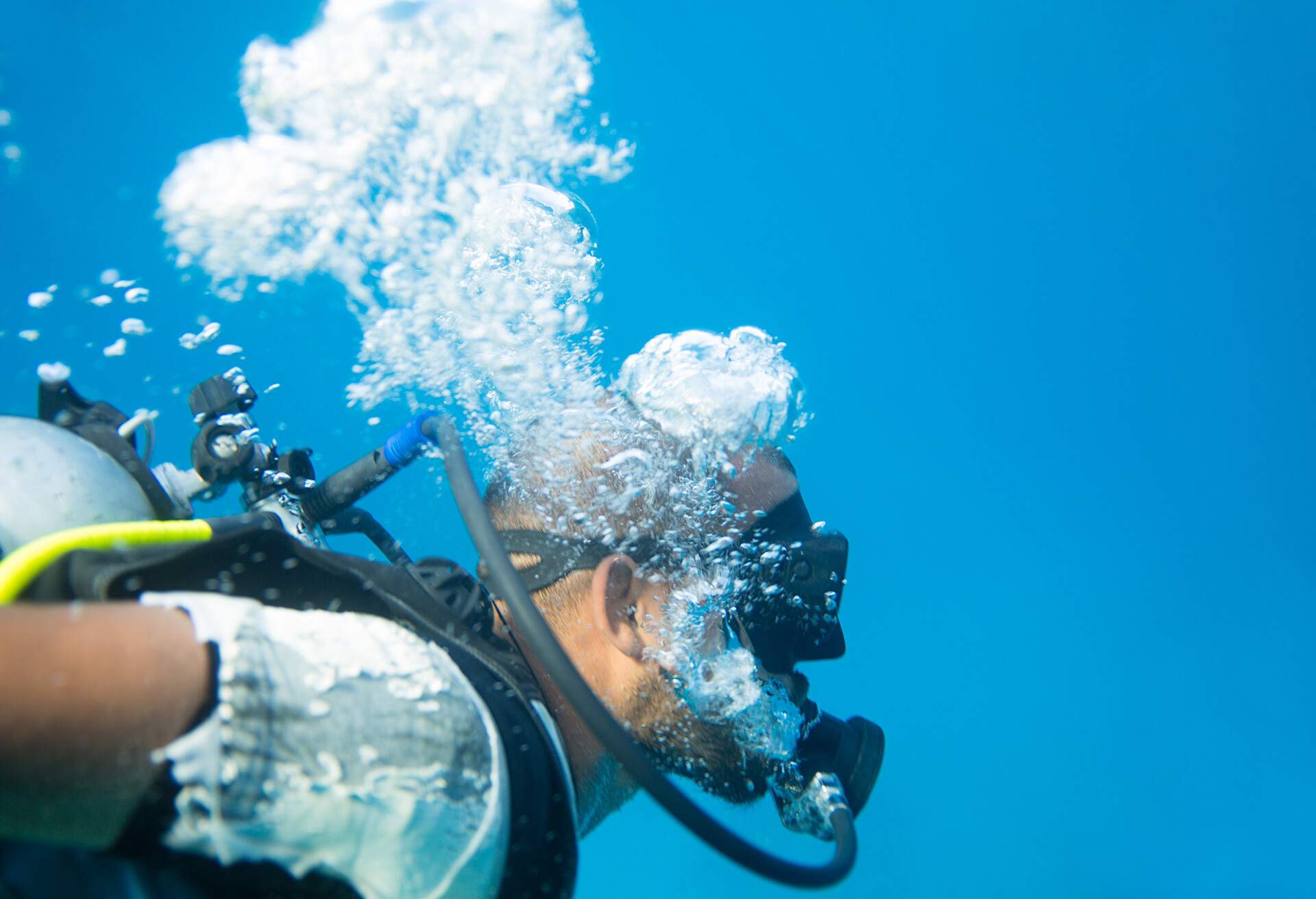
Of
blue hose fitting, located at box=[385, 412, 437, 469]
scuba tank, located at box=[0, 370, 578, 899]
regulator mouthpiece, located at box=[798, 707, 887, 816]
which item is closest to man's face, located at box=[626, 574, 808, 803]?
regulator mouthpiece, located at box=[798, 707, 887, 816]

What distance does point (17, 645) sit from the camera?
2.09 feet

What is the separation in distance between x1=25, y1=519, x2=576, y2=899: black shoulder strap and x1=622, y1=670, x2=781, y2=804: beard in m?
0.53

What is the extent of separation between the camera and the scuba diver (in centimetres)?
69

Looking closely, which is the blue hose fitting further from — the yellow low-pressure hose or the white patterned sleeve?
the white patterned sleeve

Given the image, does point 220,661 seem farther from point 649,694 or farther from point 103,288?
point 103,288

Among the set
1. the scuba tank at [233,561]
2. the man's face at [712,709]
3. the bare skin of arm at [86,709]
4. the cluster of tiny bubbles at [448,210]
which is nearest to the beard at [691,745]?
the man's face at [712,709]

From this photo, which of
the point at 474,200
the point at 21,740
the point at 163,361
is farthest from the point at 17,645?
the point at 163,361

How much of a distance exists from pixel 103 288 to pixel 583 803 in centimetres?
1079

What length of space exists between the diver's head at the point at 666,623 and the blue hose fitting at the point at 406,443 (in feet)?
0.99

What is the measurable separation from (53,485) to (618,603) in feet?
4.09

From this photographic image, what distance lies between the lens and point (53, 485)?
134 centimetres

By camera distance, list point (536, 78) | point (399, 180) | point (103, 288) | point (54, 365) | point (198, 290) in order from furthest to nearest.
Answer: point (103, 288) → point (198, 290) → point (536, 78) → point (399, 180) → point (54, 365)

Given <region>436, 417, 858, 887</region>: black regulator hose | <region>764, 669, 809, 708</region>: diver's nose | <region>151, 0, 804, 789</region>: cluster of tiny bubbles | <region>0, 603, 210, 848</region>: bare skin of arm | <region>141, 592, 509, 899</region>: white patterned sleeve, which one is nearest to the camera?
<region>0, 603, 210, 848</region>: bare skin of arm

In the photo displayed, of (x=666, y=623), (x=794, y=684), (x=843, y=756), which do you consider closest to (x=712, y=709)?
(x=666, y=623)
